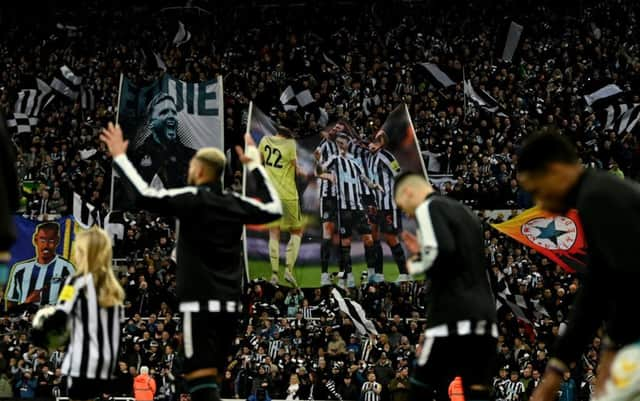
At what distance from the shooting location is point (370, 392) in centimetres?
1859

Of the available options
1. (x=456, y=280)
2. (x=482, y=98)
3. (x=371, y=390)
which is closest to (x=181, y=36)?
→ (x=482, y=98)

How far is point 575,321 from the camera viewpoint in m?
4.77

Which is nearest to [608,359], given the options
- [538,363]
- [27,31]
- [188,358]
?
[188,358]

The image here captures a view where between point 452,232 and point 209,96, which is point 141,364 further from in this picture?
point 452,232

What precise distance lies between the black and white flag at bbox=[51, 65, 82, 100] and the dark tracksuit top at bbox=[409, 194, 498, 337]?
2529 cm

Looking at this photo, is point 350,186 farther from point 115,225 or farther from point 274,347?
point 115,225

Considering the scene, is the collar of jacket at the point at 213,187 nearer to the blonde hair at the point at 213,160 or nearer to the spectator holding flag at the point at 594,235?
the blonde hair at the point at 213,160

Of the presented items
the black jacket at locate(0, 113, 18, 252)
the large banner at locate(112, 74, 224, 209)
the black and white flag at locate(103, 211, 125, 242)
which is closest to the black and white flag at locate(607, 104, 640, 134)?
the large banner at locate(112, 74, 224, 209)

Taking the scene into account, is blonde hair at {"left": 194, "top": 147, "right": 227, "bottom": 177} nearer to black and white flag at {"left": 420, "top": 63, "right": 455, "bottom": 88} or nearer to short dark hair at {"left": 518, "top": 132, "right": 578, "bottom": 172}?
short dark hair at {"left": 518, "top": 132, "right": 578, "bottom": 172}

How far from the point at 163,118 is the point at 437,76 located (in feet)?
29.1

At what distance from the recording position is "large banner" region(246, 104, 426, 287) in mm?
20859

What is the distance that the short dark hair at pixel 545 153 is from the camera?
4.54 meters

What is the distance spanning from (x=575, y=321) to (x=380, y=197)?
16.2 metres

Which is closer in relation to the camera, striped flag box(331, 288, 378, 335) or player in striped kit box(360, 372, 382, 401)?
player in striped kit box(360, 372, 382, 401)
